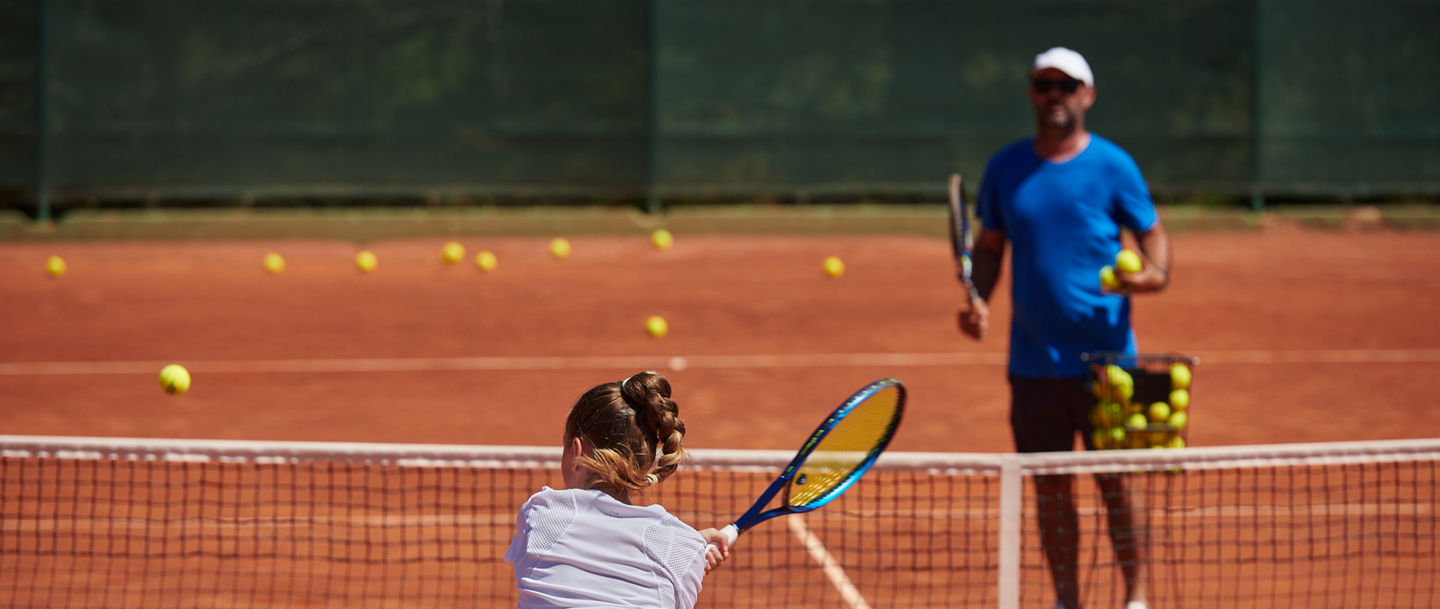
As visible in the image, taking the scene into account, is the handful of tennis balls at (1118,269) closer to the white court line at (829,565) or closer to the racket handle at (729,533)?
the white court line at (829,565)

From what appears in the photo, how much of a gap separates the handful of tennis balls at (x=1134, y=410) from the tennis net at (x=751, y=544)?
12cm

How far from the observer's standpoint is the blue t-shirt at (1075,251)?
3.88m

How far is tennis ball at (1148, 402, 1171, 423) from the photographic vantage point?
3.85 m

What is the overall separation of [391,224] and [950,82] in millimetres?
5050

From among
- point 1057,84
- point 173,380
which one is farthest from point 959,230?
point 173,380

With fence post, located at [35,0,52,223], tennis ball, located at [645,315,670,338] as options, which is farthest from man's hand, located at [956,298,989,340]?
fence post, located at [35,0,52,223]

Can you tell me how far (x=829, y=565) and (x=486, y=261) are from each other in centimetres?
628

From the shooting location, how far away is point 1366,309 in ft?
31.5

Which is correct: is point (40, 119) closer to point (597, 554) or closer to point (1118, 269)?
point (1118, 269)

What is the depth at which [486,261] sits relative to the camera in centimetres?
1040

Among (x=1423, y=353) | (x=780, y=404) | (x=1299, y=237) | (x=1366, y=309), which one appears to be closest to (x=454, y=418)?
(x=780, y=404)

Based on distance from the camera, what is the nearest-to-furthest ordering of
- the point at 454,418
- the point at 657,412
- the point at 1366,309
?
the point at 657,412
the point at 454,418
the point at 1366,309

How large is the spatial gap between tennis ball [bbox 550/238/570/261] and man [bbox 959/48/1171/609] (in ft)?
24.3

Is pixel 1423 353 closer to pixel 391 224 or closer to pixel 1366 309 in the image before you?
pixel 1366 309
